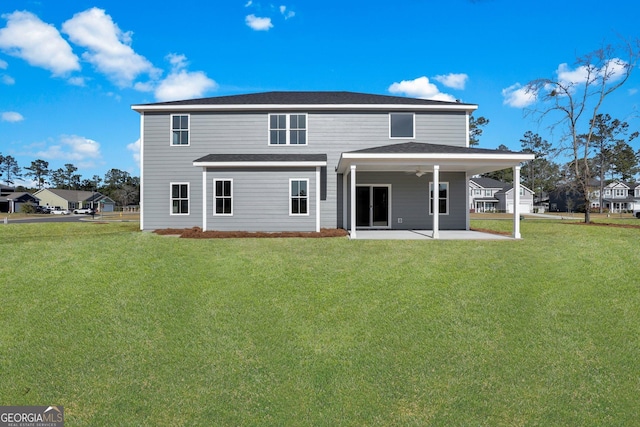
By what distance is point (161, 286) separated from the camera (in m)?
6.61

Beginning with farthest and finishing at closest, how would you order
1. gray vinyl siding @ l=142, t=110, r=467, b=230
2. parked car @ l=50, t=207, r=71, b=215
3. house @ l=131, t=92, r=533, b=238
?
parked car @ l=50, t=207, r=71, b=215 < gray vinyl siding @ l=142, t=110, r=467, b=230 < house @ l=131, t=92, r=533, b=238

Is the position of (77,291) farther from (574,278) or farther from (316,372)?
(574,278)

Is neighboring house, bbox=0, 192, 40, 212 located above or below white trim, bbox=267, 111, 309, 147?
below

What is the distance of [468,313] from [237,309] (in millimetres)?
3703

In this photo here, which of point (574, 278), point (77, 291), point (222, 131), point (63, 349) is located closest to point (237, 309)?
point (63, 349)

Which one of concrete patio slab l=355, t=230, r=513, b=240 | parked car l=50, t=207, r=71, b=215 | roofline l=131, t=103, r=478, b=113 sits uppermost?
roofline l=131, t=103, r=478, b=113

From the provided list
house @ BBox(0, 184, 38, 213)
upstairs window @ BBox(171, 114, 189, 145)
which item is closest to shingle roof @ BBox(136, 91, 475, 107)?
upstairs window @ BBox(171, 114, 189, 145)

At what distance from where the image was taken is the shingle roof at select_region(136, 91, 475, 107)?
648 inches

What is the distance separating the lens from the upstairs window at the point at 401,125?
54.1 feet

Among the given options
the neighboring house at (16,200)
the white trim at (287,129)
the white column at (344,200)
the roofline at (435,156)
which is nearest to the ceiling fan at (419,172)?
the roofline at (435,156)

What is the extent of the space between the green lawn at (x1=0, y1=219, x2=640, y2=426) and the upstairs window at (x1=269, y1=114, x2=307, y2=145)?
32.0 feet

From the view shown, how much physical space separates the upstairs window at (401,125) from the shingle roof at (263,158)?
143 inches

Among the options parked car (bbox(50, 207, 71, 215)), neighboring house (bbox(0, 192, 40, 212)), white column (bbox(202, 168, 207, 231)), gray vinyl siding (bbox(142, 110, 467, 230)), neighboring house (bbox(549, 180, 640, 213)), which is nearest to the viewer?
white column (bbox(202, 168, 207, 231))

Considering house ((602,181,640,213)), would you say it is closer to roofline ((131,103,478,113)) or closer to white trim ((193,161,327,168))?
roofline ((131,103,478,113))
